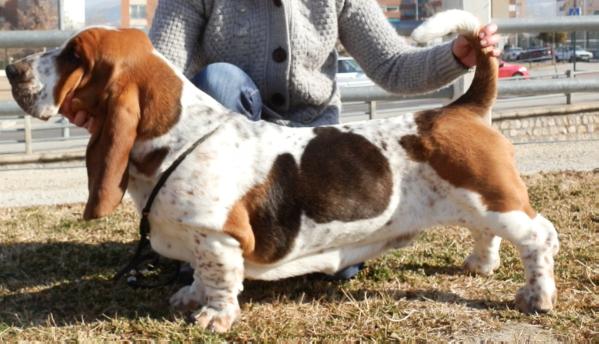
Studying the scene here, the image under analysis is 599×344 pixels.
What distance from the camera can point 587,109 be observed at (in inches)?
597

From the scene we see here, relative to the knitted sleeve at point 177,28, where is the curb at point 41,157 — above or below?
below

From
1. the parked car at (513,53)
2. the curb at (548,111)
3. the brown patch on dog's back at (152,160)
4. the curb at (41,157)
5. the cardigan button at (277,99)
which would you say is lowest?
A: the parked car at (513,53)

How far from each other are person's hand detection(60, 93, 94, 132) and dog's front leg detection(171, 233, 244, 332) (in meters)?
0.60

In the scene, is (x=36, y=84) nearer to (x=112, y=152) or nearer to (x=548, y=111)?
(x=112, y=152)

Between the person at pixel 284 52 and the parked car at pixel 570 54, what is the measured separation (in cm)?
2754

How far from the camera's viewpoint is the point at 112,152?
2.77 metres

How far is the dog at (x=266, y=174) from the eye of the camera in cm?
287

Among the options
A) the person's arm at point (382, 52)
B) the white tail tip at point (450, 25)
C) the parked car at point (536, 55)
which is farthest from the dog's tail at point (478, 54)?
the parked car at point (536, 55)

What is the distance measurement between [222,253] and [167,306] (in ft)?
1.77

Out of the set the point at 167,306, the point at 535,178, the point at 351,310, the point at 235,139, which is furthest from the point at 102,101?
the point at 535,178

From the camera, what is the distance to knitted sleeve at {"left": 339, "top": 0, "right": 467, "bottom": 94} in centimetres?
382

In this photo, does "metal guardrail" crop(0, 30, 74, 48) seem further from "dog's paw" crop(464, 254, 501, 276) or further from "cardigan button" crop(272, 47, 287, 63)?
"dog's paw" crop(464, 254, 501, 276)

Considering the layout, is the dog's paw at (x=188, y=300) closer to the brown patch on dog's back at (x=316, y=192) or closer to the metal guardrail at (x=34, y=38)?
the brown patch on dog's back at (x=316, y=192)

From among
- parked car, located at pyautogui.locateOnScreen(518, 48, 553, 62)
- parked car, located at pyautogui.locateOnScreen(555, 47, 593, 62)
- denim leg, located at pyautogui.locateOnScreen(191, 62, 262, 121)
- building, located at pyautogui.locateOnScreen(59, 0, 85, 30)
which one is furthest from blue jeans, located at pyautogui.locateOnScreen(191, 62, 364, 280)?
parked car, located at pyautogui.locateOnScreen(518, 48, 553, 62)
